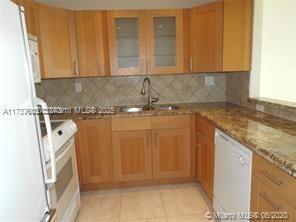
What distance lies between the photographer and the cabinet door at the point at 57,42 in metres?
2.38

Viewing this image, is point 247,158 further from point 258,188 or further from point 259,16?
point 259,16

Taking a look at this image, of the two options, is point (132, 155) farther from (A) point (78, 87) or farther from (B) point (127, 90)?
(A) point (78, 87)

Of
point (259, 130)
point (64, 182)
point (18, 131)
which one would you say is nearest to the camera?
point (18, 131)

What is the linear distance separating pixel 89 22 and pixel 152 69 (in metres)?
0.88

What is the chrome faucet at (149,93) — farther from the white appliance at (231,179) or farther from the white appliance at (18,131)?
the white appliance at (18,131)

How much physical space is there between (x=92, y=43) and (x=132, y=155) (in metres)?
1.34

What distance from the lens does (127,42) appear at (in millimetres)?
2725

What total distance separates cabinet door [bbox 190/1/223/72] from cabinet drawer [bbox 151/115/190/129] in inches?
24.4

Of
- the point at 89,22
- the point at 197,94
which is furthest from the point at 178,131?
the point at 89,22

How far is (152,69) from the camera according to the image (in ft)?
8.91

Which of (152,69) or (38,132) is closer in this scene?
(38,132)

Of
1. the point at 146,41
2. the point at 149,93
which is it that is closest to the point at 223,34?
the point at 146,41

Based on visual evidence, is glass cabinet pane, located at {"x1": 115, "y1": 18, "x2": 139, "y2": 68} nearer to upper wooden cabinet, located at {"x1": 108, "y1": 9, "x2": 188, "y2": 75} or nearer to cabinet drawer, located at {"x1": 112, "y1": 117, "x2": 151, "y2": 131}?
upper wooden cabinet, located at {"x1": 108, "y1": 9, "x2": 188, "y2": 75}

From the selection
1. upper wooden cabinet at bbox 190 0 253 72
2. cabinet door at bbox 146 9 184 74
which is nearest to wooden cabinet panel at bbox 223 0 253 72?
upper wooden cabinet at bbox 190 0 253 72
